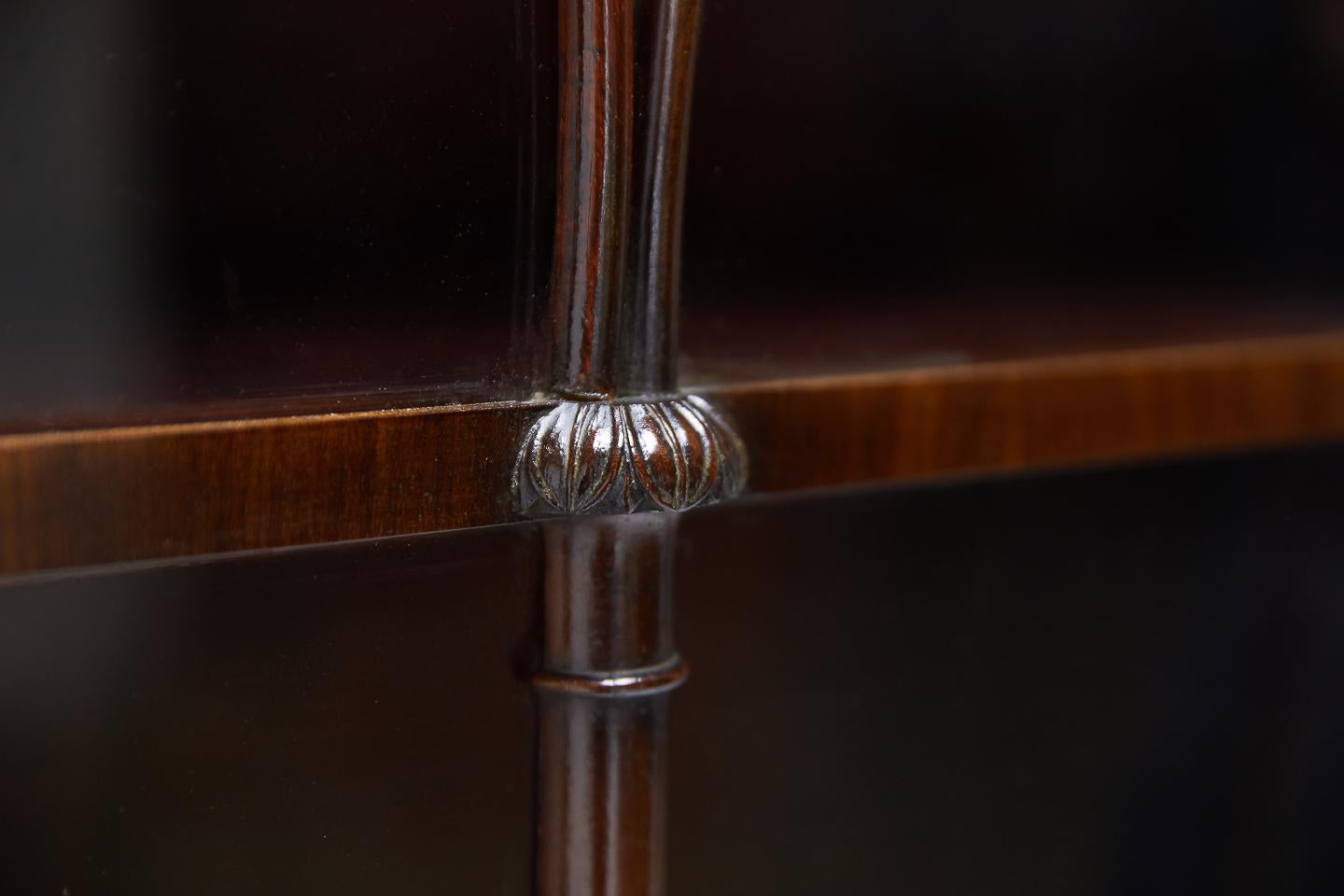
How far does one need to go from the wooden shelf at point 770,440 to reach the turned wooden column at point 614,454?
0.05ft

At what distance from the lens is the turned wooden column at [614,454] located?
33 centimetres

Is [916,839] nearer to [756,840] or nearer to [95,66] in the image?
[756,840]

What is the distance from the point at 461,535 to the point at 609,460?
0.05 meters

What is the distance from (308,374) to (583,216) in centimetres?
7

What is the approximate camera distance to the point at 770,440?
37 centimetres

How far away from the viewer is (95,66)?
29 cm

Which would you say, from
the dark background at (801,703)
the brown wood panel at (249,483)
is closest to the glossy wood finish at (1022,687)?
the dark background at (801,703)

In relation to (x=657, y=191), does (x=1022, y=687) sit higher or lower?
lower

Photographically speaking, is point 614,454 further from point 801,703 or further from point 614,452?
point 801,703

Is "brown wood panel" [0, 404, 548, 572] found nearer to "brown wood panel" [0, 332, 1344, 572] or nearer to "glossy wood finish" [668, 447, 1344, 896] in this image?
"brown wood panel" [0, 332, 1344, 572]

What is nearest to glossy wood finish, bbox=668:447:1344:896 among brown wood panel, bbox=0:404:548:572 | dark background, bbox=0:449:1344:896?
dark background, bbox=0:449:1344:896

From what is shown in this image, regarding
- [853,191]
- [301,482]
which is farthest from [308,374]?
[853,191]

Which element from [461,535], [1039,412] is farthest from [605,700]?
[1039,412]

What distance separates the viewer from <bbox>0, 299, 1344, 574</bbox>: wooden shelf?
0.28 m
